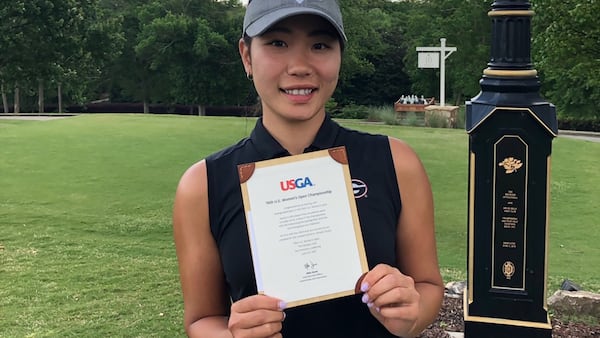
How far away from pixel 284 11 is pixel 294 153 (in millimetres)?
388

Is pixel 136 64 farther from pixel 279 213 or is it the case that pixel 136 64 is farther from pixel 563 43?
pixel 279 213

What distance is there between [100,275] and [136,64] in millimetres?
37819

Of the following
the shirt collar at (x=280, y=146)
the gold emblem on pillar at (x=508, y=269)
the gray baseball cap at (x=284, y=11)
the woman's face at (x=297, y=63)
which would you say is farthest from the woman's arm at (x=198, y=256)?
the gold emblem on pillar at (x=508, y=269)

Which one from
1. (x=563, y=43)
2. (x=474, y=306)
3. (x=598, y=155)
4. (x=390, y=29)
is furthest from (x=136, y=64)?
(x=474, y=306)

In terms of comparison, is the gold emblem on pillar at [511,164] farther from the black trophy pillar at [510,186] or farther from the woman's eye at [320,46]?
the woman's eye at [320,46]

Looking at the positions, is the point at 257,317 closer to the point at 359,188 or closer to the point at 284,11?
the point at 359,188

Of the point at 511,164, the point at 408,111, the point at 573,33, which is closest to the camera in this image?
the point at 511,164

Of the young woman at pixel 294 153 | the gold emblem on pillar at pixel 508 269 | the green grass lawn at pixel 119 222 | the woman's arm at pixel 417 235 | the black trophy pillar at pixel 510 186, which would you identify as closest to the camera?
the young woman at pixel 294 153

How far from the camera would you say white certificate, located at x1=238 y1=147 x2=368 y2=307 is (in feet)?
5.14

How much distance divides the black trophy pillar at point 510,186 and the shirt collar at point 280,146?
3.06 m

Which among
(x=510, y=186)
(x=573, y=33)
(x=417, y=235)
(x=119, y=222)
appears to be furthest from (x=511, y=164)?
(x=119, y=222)

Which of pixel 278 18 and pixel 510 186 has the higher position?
pixel 278 18

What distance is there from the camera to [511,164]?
456 centimetres

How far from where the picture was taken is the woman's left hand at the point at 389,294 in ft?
5.02
